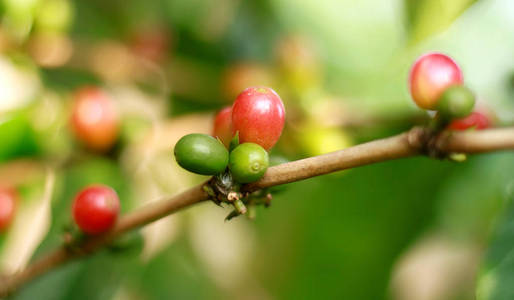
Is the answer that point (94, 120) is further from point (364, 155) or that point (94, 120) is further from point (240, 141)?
point (364, 155)

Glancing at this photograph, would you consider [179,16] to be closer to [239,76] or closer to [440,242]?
[239,76]

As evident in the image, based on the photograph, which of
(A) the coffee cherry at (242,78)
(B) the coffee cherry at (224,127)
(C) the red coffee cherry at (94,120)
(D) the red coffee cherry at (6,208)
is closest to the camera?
(B) the coffee cherry at (224,127)

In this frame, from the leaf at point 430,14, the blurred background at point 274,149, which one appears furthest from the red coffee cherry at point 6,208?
the leaf at point 430,14

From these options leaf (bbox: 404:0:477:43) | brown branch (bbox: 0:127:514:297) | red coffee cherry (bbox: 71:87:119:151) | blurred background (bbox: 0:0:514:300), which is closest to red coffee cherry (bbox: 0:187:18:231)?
blurred background (bbox: 0:0:514:300)

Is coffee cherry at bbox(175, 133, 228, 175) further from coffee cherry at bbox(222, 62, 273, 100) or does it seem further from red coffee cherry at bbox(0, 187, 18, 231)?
coffee cherry at bbox(222, 62, 273, 100)

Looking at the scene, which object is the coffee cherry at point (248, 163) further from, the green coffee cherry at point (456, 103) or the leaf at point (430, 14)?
the leaf at point (430, 14)

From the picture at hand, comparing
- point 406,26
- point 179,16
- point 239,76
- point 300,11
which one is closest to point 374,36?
point 300,11
